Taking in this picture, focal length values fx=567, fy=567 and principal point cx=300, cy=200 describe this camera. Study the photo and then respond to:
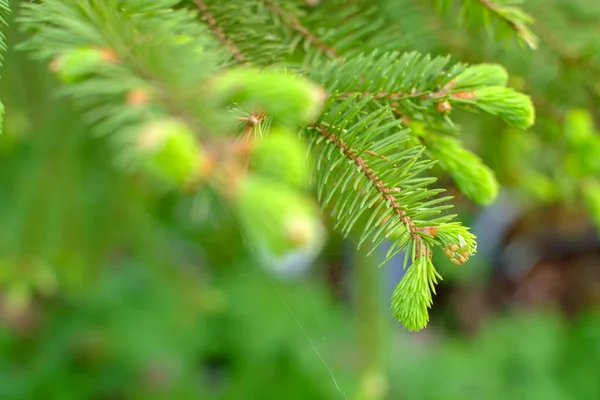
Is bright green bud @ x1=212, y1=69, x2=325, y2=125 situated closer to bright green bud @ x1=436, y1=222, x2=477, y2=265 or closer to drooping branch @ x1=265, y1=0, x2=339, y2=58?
bright green bud @ x1=436, y1=222, x2=477, y2=265

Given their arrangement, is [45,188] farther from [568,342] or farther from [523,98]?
[568,342]

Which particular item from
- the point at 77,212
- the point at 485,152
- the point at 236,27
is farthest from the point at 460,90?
the point at 77,212

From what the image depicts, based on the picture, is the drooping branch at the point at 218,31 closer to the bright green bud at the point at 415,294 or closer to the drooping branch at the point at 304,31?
the drooping branch at the point at 304,31

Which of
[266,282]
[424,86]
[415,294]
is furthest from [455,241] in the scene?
[266,282]

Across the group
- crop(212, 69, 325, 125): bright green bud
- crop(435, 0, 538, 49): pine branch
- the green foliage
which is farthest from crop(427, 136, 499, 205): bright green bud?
crop(212, 69, 325, 125): bright green bud

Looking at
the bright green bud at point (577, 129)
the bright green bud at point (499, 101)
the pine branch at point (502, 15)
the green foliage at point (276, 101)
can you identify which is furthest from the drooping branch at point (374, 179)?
the bright green bud at point (577, 129)
